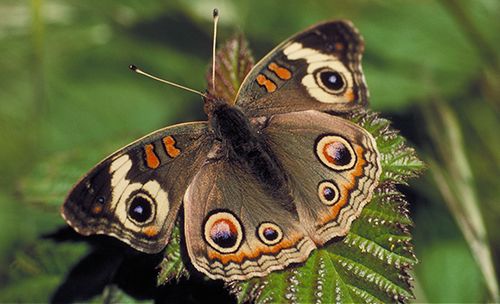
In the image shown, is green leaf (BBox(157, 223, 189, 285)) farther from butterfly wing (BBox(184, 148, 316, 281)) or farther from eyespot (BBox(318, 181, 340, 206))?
eyespot (BBox(318, 181, 340, 206))

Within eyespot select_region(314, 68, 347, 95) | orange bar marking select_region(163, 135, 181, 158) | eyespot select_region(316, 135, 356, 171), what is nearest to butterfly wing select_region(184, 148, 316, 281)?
orange bar marking select_region(163, 135, 181, 158)

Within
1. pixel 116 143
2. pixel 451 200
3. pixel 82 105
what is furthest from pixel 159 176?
pixel 82 105

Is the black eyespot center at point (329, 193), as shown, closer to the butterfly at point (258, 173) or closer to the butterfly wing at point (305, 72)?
the butterfly at point (258, 173)

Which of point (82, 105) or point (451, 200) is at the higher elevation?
point (82, 105)

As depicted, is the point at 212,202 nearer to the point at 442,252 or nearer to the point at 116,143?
the point at 116,143

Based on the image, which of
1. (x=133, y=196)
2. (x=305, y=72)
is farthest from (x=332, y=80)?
(x=133, y=196)

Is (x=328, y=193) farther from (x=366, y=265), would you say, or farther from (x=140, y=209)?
(x=140, y=209)

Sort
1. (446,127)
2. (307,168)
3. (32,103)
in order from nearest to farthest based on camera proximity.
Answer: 1. (307,168)
2. (446,127)
3. (32,103)
